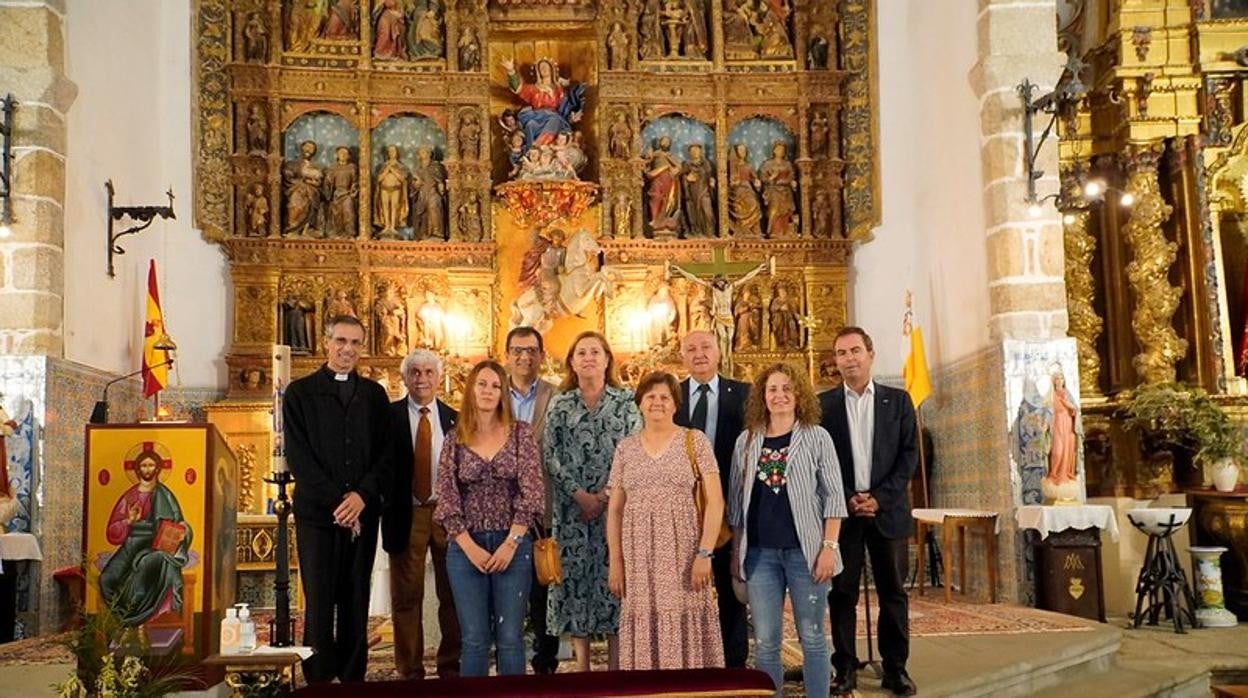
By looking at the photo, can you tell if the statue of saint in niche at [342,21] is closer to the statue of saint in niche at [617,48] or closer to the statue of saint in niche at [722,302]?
the statue of saint in niche at [617,48]

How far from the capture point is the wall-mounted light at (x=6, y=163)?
342 inches

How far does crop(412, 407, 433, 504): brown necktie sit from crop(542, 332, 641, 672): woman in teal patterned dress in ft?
2.31

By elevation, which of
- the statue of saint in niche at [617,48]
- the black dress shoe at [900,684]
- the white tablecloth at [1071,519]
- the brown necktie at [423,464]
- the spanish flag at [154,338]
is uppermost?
the statue of saint in niche at [617,48]

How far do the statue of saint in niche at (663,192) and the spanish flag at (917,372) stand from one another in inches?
107

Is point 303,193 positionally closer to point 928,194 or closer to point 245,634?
point 928,194

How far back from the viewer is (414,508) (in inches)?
241

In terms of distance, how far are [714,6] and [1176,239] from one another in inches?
182

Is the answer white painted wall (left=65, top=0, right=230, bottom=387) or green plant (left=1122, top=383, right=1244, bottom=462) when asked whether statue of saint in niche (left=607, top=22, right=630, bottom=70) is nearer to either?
white painted wall (left=65, top=0, right=230, bottom=387)

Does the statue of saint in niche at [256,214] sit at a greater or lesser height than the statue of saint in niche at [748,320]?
greater

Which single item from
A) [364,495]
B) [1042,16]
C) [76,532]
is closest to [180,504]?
[364,495]

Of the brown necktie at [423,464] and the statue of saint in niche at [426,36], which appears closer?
the brown necktie at [423,464]

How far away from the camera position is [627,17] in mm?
12398

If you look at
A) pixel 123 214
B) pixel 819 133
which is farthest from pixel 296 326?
pixel 819 133

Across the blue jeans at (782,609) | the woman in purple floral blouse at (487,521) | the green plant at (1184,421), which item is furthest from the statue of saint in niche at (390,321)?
the blue jeans at (782,609)
